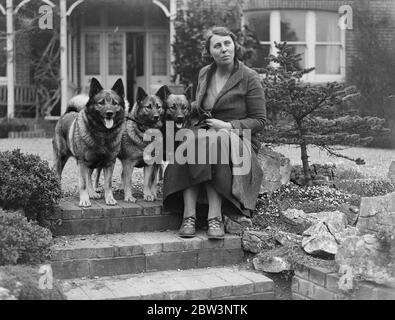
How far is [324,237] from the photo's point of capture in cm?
443

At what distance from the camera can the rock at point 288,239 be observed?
15.5ft

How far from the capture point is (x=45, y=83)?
15422 millimetres

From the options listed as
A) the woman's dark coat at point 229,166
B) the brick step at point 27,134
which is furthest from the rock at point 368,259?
the brick step at point 27,134

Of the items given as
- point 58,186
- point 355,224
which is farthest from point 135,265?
point 355,224

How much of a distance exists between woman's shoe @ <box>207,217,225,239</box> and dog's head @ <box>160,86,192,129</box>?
0.98 meters

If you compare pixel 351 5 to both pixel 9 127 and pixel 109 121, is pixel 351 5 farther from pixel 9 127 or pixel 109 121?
pixel 109 121

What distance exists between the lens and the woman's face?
201 inches

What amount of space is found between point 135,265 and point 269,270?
1.05 metres

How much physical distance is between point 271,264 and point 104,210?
4.82 ft

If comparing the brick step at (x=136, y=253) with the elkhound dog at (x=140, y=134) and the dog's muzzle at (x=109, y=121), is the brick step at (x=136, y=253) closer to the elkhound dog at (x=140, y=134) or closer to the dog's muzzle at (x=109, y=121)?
the elkhound dog at (x=140, y=134)

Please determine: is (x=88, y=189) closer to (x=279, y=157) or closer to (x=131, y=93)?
(x=279, y=157)

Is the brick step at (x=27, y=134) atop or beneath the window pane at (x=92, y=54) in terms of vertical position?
beneath

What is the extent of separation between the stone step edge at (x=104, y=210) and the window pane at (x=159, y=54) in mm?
11976

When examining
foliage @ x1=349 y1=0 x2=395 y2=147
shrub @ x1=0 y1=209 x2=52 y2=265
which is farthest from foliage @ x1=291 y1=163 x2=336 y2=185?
foliage @ x1=349 y1=0 x2=395 y2=147
